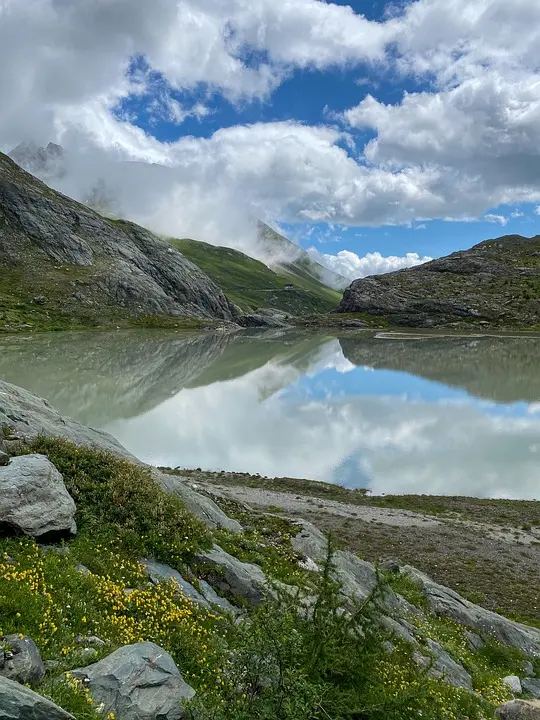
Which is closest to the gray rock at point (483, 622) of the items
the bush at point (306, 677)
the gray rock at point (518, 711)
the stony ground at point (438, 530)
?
the stony ground at point (438, 530)

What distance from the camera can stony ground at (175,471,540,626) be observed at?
77.9 ft

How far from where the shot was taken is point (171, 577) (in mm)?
10539

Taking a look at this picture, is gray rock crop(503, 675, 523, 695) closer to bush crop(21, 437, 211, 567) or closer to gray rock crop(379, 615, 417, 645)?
gray rock crop(379, 615, 417, 645)

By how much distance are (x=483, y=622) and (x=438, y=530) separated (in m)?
14.1

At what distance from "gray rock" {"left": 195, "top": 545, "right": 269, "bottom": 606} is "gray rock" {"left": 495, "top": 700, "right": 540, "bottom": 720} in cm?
542

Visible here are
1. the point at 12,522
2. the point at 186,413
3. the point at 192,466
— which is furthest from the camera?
the point at 186,413

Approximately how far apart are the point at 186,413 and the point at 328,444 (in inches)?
723

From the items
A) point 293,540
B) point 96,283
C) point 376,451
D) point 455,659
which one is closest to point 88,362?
point 376,451

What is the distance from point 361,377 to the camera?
310ft

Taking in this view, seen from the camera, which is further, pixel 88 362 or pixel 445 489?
pixel 88 362

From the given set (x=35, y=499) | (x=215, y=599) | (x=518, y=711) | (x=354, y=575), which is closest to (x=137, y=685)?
(x=215, y=599)

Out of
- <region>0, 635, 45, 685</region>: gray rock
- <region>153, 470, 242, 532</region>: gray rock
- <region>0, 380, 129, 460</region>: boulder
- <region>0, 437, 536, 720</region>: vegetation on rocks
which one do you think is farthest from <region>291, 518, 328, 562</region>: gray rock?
<region>0, 635, 45, 685</region>: gray rock

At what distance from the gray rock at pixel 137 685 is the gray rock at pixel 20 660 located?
54 centimetres

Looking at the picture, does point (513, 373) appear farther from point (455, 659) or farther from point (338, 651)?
point (338, 651)
